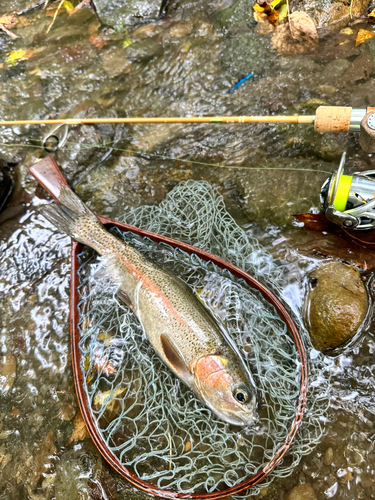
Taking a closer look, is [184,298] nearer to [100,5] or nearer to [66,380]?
[66,380]

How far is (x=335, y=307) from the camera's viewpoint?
9.59ft

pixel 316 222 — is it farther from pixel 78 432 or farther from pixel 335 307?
pixel 78 432

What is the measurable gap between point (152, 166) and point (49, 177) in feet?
4.16

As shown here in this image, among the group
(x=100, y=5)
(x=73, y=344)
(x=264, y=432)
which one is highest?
(x=100, y=5)

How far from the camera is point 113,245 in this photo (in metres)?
3.19

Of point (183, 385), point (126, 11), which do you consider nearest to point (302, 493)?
point (183, 385)

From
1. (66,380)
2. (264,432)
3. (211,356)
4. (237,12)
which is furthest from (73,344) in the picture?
(237,12)

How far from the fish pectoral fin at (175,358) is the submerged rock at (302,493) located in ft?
3.97

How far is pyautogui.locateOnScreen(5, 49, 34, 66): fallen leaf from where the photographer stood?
5.23 metres

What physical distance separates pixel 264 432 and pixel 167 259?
Result: 5.51 feet

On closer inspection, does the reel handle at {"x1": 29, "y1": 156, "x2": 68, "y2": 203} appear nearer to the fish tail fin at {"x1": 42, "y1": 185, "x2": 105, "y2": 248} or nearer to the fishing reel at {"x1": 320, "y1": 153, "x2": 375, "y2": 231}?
the fish tail fin at {"x1": 42, "y1": 185, "x2": 105, "y2": 248}

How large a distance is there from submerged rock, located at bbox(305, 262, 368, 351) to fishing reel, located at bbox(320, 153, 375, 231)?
0.46 meters

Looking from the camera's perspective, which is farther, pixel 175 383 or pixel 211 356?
pixel 175 383

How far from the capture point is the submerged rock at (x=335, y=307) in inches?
114
